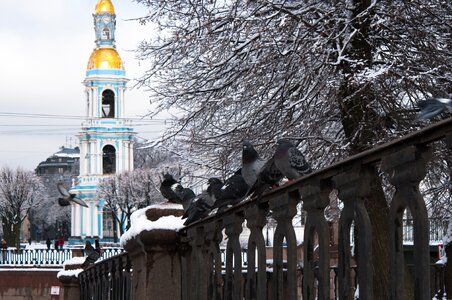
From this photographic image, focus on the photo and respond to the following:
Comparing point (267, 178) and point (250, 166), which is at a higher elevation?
point (250, 166)

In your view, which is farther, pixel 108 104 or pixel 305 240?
pixel 108 104

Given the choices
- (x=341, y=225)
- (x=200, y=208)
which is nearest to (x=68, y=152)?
(x=200, y=208)

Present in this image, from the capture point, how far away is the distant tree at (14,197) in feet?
267

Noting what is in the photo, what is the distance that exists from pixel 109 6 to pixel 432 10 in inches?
3220

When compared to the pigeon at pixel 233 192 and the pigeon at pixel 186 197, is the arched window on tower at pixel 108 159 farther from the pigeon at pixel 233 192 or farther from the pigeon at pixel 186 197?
the pigeon at pixel 233 192

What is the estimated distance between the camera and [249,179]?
5297 millimetres

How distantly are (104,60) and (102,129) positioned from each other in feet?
19.6

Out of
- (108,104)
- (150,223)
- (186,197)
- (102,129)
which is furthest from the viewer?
(108,104)

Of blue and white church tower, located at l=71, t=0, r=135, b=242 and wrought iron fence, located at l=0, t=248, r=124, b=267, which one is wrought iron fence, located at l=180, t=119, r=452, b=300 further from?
blue and white church tower, located at l=71, t=0, r=135, b=242

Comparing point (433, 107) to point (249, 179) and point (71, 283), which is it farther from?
point (71, 283)

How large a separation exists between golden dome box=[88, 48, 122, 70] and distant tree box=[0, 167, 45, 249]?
10.6 metres

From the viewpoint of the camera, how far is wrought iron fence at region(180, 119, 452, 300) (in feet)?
9.55

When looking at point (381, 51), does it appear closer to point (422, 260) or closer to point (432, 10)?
point (432, 10)

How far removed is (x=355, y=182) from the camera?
3396 millimetres
